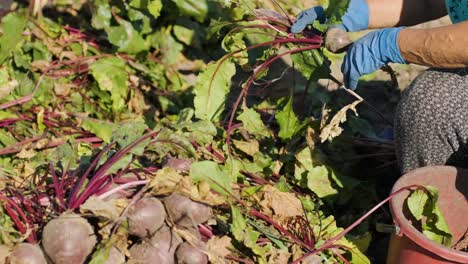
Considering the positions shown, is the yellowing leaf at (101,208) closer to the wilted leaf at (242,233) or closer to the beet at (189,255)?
the beet at (189,255)

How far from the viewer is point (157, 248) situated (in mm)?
2531

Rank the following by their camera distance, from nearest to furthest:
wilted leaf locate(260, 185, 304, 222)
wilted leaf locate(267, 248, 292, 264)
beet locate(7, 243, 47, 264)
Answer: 1. beet locate(7, 243, 47, 264)
2. wilted leaf locate(267, 248, 292, 264)
3. wilted leaf locate(260, 185, 304, 222)

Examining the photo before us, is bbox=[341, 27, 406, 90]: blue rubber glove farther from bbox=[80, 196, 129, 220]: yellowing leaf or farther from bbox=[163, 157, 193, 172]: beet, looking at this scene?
bbox=[80, 196, 129, 220]: yellowing leaf

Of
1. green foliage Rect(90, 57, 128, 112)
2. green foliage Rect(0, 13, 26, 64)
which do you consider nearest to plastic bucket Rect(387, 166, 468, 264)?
green foliage Rect(90, 57, 128, 112)

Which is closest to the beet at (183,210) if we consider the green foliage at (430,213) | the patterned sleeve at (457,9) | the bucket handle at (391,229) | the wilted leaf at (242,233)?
the wilted leaf at (242,233)

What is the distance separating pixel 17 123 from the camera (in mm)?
3775

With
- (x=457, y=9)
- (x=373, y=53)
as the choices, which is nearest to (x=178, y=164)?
(x=373, y=53)

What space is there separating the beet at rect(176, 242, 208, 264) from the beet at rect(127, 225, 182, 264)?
1.1 inches

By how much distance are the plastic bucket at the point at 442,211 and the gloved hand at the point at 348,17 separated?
0.83m

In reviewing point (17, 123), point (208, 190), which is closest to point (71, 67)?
point (17, 123)

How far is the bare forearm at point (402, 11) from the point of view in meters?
3.45

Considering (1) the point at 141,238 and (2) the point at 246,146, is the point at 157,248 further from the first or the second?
(2) the point at 246,146

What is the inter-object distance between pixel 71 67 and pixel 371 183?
1.75 metres

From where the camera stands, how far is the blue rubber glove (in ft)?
9.61
